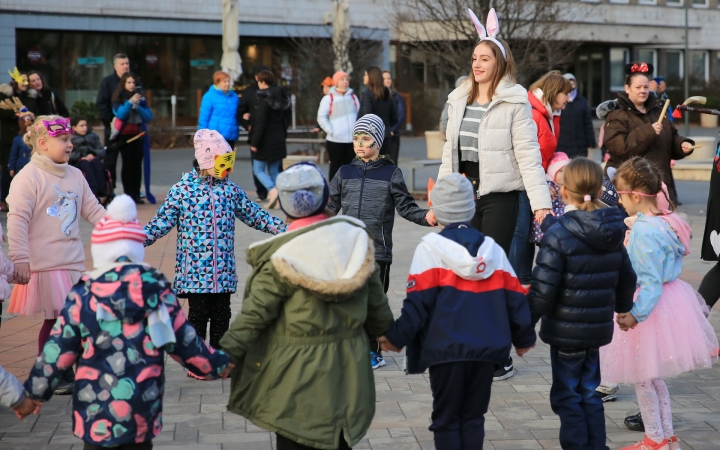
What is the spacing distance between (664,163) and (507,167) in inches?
108

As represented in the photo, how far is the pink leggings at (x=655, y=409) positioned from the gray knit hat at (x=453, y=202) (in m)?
1.43

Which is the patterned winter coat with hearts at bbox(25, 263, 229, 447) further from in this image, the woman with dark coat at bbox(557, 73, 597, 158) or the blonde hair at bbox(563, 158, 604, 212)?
the woman with dark coat at bbox(557, 73, 597, 158)

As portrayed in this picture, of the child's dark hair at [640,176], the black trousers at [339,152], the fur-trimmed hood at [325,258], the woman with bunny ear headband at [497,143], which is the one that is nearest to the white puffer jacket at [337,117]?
the black trousers at [339,152]

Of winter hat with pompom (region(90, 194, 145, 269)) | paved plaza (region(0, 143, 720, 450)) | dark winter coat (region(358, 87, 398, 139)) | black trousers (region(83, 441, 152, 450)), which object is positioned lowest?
paved plaza (region(0, 143, 720, 450))

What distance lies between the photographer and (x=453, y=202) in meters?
4.25

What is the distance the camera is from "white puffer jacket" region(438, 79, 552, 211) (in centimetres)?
601

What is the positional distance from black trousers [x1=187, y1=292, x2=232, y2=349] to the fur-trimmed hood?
7.92ft

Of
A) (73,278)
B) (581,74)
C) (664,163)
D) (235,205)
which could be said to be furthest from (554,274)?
(581,74)

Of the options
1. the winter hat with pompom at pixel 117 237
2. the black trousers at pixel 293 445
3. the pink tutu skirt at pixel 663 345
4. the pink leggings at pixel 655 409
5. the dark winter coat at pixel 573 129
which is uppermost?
the dark winter coat at pixel 573 129

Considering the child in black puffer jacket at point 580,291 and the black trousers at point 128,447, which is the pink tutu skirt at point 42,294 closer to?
the black trousers at point 128,447

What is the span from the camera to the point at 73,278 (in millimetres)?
5773

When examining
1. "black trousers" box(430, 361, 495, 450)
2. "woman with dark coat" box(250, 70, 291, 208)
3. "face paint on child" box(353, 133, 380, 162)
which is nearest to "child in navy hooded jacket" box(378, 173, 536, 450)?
"black trousers" box(430, 361, 495, 450)

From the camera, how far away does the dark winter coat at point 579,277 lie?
442 cm

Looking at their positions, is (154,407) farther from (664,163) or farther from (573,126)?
(573,126)
